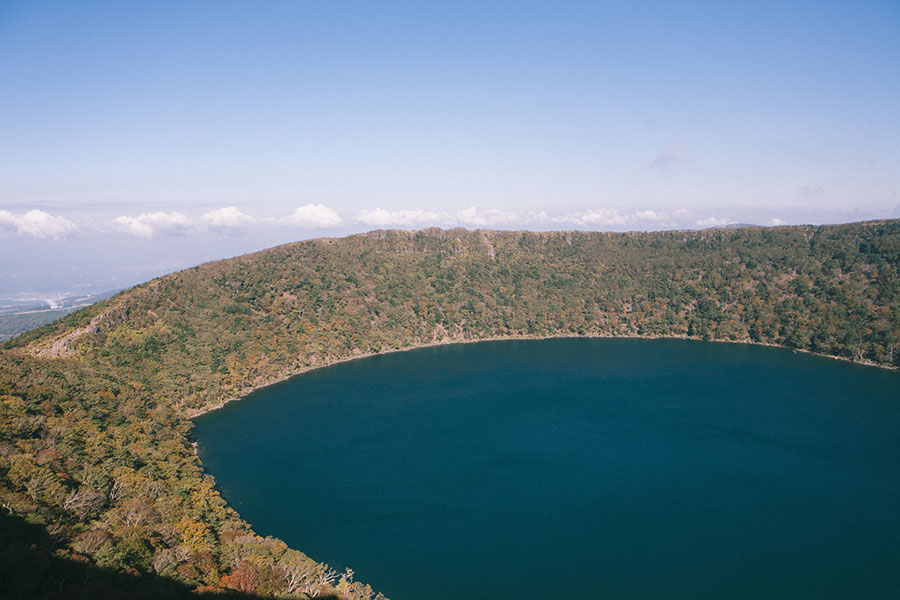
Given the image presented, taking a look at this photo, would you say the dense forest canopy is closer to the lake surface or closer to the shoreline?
the shoreline

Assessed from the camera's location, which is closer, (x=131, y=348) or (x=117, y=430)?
(x=117, y=430)

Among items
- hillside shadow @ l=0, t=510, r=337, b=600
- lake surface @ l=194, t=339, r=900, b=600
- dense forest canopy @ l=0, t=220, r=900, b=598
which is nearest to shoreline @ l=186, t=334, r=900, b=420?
dense forest canopy @ l=0, t=220, r=900, b=598

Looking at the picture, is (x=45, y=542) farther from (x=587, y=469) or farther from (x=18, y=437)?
(x=587, y=469)

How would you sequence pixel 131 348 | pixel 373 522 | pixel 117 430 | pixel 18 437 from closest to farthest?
pixel 18 437
pixel 373 522
pixel 117 430
pixel 131 348

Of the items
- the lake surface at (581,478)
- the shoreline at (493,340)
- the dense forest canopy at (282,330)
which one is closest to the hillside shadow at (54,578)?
the dense forest canopy at (282,330)

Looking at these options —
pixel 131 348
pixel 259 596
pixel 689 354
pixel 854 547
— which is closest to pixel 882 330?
pixel 689 354

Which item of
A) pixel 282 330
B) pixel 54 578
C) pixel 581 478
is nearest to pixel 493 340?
pixel 282 330
